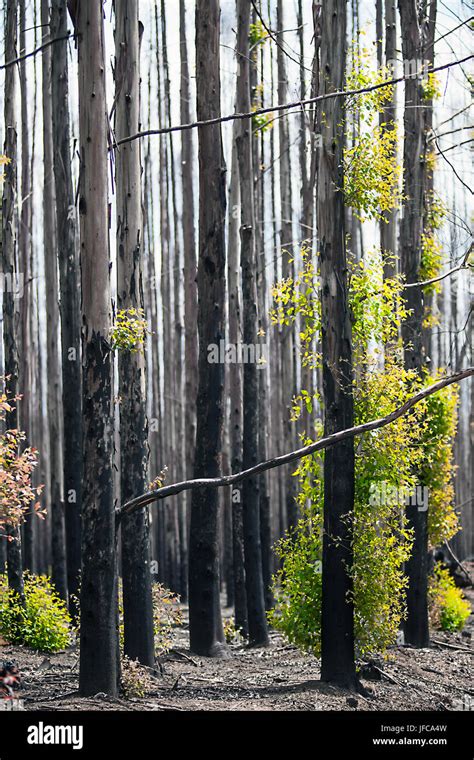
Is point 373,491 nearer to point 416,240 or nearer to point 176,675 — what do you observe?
point 176,675

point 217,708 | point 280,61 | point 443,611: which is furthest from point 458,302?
point 217,708

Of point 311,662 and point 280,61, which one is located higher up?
point 280,61

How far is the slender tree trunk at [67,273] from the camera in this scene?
13906 mm

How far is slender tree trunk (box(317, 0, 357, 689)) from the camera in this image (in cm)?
991

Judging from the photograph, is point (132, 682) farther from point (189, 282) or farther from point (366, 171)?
point (189, 282)

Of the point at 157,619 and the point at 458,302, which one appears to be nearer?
the point at 157,619

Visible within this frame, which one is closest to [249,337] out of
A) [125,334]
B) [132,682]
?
[125,334]

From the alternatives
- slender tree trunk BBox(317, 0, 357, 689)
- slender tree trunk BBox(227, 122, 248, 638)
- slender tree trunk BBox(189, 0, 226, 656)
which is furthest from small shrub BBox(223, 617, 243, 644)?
slender tree trunk BBox(317, 0, 357, 689)

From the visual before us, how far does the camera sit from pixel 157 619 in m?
11.1

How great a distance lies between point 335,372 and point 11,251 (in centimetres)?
590

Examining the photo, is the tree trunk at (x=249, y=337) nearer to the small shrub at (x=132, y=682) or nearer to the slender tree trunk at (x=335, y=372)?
the slender tree trunk at (x=335, y=372)

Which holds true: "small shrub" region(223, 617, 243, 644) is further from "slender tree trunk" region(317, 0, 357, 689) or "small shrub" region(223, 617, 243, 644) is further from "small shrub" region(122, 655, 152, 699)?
"small shrub" region(122, 655, 152, 699)

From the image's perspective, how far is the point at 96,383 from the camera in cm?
826
